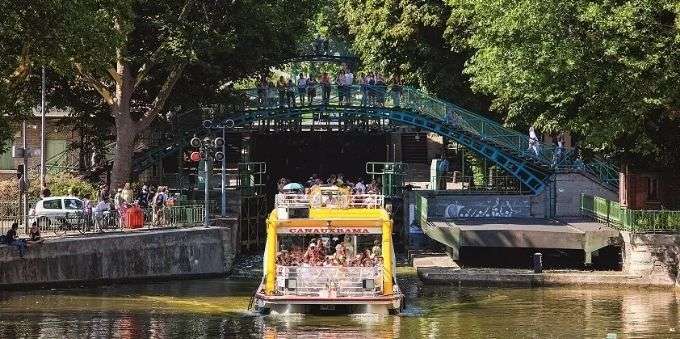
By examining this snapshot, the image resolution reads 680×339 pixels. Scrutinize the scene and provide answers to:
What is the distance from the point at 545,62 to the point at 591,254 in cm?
724

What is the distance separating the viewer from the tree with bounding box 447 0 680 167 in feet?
168

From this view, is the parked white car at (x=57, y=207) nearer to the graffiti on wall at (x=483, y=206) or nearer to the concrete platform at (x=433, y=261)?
the concrete platform at (x=433, y=261)

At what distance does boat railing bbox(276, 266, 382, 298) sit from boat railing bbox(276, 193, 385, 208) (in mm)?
2269

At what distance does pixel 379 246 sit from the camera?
43.7 m

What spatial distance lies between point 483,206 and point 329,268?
83.0 feet

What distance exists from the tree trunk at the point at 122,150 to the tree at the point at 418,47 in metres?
13.9

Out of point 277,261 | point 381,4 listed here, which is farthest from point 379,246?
point 381,4

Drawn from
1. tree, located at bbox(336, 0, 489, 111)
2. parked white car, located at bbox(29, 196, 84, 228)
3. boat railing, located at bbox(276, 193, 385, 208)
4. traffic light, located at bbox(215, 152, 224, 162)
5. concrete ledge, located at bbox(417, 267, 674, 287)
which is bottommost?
concrete ledge, located at bbox(417, 267, 674, 287)

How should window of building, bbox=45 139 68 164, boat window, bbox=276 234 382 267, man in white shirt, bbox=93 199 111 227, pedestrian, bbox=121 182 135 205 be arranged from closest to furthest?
boat window, bbox=276 234 382 267
man in white shirt, bbox=93 199 111 227
pedestrian, bbox=121 182 135 205
window of building, bbox=45 139 68 164

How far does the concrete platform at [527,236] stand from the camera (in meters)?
54.1

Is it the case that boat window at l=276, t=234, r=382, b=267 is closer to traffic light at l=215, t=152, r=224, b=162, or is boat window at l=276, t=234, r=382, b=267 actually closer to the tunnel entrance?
traffic light at l=215, t=152, r=224, b=162

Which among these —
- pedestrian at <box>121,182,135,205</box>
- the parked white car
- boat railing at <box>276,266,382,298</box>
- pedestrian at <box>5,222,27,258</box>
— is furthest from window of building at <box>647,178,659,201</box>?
pedestrian at <box>5,222,27,258</box>

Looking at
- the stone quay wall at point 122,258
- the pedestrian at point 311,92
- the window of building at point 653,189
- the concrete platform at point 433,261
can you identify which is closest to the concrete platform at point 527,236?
the concrete platform at point 433,261

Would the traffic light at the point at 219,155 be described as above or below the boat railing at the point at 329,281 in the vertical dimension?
above
